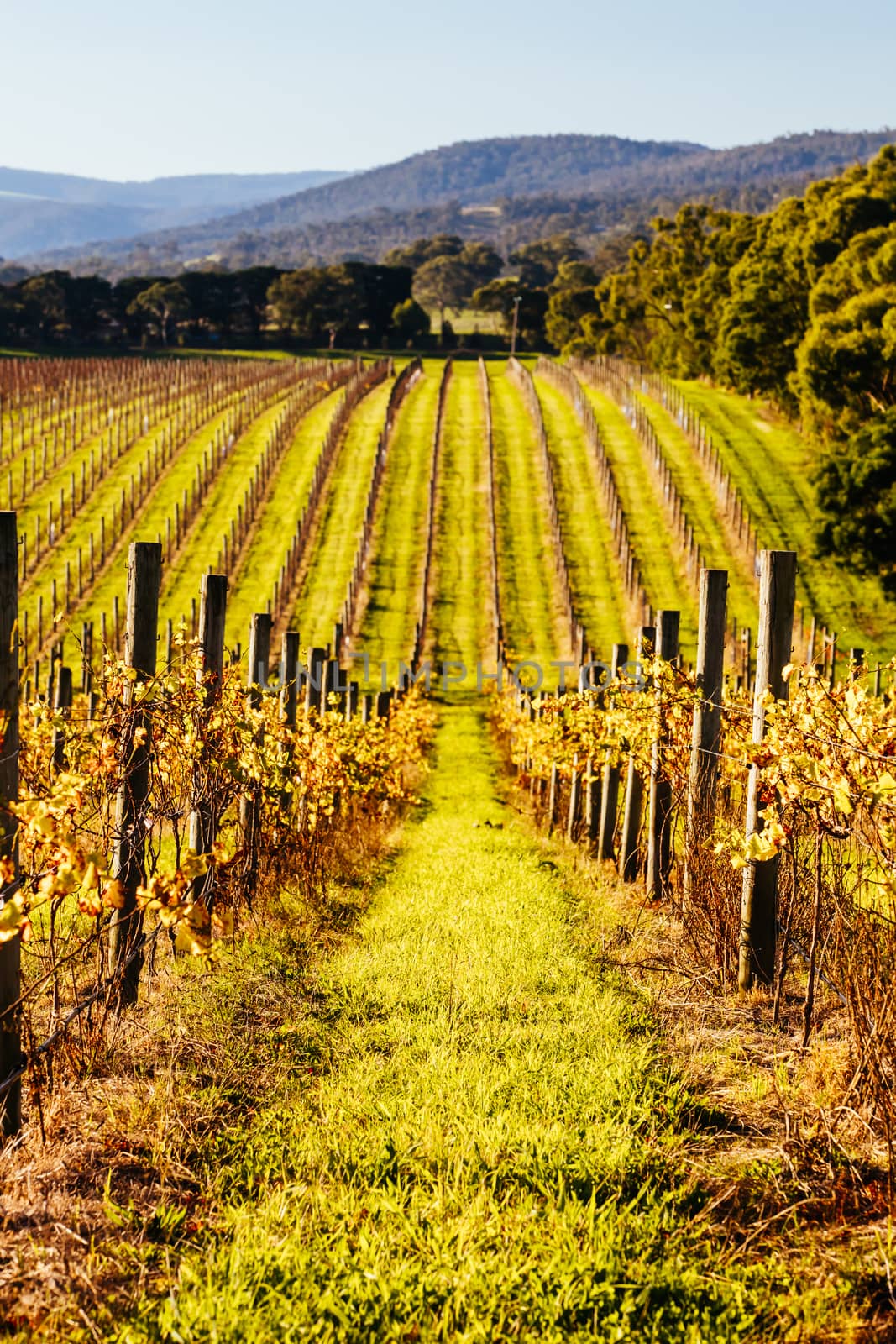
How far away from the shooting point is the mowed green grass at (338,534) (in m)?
32.7

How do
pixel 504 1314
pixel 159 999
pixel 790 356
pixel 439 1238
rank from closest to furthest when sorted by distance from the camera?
pixel 504 1314 → pixel 439 1238 → pixel 159 999 → pixel 790 356

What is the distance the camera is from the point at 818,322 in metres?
38.5

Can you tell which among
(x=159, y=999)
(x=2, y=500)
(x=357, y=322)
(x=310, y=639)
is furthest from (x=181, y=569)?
(x=357, y=322)

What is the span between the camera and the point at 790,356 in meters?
47.3

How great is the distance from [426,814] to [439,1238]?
35.8 feet

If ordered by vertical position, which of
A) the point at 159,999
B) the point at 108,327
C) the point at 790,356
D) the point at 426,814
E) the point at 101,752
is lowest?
the point at 426,814

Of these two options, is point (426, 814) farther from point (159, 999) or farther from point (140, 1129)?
point (140, 1129)

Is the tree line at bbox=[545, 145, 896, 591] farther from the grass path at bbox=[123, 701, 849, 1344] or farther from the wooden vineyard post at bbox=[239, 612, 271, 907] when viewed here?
the grass path at bbox=[123, 701, 849, 1344]

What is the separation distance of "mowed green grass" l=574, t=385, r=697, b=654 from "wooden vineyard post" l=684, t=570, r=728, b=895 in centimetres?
1909

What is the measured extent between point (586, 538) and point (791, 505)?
298 inches

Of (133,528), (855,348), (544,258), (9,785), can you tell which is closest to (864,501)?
(855,348)

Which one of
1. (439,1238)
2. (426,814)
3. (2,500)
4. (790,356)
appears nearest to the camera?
(439,1238)

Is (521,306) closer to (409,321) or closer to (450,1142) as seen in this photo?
(409,321)

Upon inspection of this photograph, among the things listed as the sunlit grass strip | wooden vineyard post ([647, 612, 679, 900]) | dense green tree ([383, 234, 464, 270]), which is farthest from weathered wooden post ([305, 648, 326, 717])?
A: dense green tree ([383, 234, 464, 270])
